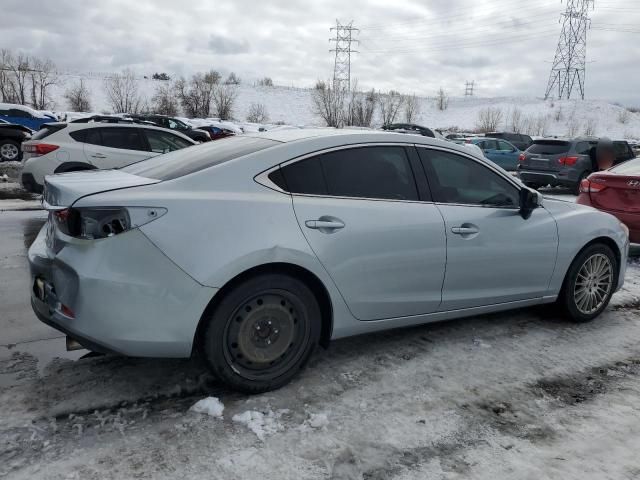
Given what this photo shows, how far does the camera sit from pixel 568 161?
45.4ft

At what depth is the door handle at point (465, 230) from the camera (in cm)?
366

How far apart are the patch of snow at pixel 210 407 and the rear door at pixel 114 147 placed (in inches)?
277

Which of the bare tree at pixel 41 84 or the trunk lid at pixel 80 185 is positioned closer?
the trunk lid at pixel 80 185

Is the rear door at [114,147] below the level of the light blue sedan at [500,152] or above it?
below

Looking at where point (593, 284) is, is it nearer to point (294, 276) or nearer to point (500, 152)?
point (294, 276)

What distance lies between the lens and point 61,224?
2898 mm

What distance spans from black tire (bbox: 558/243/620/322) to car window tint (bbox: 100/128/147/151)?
762cm

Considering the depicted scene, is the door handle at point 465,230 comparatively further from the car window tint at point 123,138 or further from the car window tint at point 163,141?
the car window tint at point 123,138

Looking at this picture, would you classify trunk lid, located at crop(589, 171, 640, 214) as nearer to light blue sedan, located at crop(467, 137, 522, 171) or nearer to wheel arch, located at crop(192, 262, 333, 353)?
wheel arch, located at crop(192, 262, 333, 353)

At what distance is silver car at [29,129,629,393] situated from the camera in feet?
9.00

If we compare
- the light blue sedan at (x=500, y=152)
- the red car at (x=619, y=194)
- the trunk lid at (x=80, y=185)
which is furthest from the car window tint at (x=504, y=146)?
the trunk lid at (x=80, y=185)

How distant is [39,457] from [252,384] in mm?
1091

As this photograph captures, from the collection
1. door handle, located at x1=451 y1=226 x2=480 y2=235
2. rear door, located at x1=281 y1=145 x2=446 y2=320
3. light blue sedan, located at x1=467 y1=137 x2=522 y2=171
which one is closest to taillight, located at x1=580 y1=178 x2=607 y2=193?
door handle, located at x1=451 y1=226 x2=480 y2=235

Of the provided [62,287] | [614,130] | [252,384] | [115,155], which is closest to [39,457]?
[62,287]
